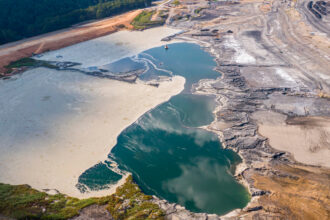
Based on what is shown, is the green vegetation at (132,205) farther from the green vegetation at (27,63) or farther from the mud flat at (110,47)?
the green vegetation at (27,63)

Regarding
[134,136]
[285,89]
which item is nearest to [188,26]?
[285,89]

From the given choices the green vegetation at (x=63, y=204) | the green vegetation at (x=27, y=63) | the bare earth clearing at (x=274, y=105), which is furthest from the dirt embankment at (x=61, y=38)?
the green vegetation at (x=63, y=204)

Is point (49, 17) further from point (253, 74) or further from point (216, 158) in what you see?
point (216, 158)

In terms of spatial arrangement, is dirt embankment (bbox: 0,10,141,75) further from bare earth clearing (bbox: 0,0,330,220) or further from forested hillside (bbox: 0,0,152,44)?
bare earth clearing (bbox: 0,0,330,220)

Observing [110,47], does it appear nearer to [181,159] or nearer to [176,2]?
[176,2]

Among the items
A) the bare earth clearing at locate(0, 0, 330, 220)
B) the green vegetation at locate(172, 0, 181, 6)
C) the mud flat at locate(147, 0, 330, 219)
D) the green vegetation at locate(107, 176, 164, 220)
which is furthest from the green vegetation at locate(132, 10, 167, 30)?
the green vegetation at locate(107, 176, 164, 220)

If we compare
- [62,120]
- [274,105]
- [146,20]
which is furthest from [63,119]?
[146,20]
